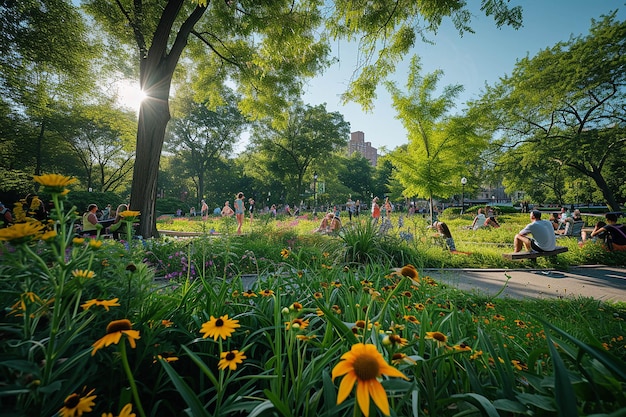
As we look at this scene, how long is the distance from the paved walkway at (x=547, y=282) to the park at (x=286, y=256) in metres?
0.08

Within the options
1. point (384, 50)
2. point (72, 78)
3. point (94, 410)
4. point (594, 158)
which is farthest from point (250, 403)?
point (594, 158)

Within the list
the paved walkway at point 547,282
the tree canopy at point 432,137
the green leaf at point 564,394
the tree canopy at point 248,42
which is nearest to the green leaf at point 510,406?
the green leaf at point 564,394

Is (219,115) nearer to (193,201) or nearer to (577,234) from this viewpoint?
(193,201)

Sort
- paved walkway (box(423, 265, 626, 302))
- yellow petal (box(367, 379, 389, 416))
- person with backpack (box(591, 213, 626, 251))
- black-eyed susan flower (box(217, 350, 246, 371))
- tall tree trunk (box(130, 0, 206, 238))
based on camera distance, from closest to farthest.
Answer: yellow petal (box(367, 379, 389, 416)) < black-eyed susan flower (box(217, 350, 246, 371)) < paved walkway (box(423, 265, 626, 302)) < person with backpack (box(591, 213, 626, 251)) < tall tree trunk (box(130, 0, 206, 238))

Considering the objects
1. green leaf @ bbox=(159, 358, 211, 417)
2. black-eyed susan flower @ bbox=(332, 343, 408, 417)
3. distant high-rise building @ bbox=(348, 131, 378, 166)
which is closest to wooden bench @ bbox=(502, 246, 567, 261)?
black-eyed susan flower @ bbox=(332, 343, 408, 417)

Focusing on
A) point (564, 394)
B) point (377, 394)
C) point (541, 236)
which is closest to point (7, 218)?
point (377, 394)

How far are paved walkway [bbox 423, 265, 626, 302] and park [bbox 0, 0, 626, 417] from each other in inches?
3.1

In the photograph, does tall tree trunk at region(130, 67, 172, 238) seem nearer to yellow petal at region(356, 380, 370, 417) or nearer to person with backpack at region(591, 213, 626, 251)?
yellow petal at region(356, 380, 370, 417)

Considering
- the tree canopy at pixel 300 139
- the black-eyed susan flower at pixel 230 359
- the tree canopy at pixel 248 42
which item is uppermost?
the tree canopy at pixel 300 139

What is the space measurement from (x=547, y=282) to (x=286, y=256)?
→ 17.9ft

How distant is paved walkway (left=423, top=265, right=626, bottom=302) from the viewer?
4.33 m

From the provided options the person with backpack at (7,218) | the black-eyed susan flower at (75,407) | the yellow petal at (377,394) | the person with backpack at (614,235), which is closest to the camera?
the yellow petal at (377,394)

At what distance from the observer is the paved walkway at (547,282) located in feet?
14.2

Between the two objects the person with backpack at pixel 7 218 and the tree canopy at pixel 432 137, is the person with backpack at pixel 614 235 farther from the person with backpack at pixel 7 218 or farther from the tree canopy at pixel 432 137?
the person with backpack at pixel 7 218
